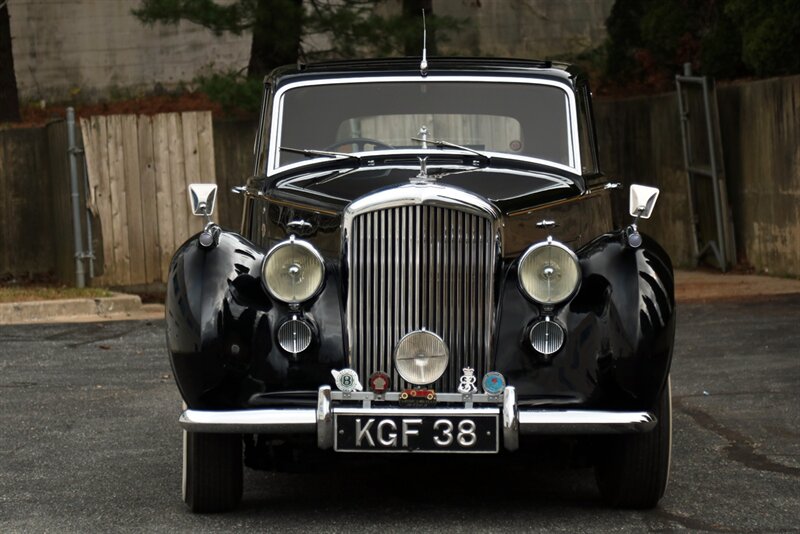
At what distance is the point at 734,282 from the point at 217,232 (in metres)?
9.29

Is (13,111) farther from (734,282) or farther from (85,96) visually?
(734,282)

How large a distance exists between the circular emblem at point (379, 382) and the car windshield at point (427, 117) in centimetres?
171

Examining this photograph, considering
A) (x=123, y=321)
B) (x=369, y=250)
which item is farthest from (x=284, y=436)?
(x=123, y=321)

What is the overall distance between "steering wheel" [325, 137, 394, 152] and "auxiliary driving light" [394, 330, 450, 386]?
1.63 m

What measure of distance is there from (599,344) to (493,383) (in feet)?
1.37

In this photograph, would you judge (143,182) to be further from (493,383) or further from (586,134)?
(493,383)

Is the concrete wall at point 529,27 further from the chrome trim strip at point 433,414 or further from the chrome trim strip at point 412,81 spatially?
the chrome trim strip at point 433,414

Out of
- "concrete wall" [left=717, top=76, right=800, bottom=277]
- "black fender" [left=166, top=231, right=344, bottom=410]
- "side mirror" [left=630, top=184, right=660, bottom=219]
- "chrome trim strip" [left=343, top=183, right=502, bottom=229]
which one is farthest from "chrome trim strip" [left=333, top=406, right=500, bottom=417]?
"concrete wall" [left=717, top=76, right=800, bottom=277]

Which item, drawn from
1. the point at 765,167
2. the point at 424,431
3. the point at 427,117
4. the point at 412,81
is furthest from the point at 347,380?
the point at 765,167

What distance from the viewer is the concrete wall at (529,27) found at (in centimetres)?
2420

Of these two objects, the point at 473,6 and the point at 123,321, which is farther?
the point at 473,6

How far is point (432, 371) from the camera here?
18.0 feet

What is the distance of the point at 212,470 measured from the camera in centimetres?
573

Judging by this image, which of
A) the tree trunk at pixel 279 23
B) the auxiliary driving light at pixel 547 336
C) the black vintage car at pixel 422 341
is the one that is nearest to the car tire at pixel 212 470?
the black vintage car at pixel 422 341
